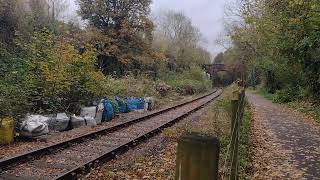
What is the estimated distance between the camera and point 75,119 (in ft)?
46.1

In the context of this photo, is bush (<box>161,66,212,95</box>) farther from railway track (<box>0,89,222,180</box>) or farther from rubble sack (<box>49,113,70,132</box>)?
railway track (<box>0,89,222,180</box>)

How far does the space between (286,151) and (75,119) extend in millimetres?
7498

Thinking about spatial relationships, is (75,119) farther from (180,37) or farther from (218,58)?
(218,58)

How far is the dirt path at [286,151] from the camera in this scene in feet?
25.0

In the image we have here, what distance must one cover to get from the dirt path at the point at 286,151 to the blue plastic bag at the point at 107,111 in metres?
6.08

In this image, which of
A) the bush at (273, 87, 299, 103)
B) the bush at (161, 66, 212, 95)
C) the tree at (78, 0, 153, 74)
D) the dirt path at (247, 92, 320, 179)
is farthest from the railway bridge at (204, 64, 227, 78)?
the dirt path at (247, 92, 320, 179)

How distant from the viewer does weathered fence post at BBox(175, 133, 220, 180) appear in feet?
5.94

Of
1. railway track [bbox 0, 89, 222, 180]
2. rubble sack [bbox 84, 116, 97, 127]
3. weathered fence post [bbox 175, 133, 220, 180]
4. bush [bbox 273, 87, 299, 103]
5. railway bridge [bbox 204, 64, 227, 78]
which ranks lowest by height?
railway track [bbox 0, 89, 222, 180]

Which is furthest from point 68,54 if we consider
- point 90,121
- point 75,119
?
point 75,119

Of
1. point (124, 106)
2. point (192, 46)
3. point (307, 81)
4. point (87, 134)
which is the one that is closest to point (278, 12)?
point (307, 81)

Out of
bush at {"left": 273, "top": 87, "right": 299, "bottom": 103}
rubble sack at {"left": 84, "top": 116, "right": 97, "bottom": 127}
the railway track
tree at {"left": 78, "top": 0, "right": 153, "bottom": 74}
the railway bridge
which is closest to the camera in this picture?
the railway track

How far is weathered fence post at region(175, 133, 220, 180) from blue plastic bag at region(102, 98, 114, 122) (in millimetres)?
15067

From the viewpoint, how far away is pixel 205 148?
1.83 m

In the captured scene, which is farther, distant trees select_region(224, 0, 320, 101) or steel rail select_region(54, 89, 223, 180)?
distant trees select_region(224, 0, 320, 101)
